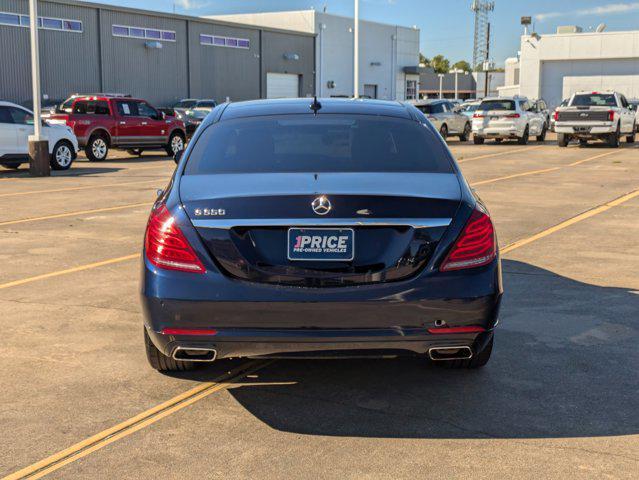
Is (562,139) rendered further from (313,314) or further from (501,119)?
(313,314)

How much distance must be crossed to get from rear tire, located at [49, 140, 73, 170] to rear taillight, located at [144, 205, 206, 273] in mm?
17473

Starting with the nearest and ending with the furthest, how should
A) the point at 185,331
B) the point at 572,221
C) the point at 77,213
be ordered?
1. the point at 185,331
2. the point at 572,221
3. the point at 77,213

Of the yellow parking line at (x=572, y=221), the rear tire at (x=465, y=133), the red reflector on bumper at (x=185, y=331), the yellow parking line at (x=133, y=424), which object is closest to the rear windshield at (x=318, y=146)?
the red reflector on bumper at (x=185, y=331)

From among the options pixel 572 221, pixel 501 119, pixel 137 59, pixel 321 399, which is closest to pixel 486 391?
pixel 321 399

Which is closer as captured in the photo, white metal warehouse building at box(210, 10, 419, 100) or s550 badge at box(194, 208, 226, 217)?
s550 badge at box(194, 208, 226, 217)

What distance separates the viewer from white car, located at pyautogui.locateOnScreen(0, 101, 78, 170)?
19.4m

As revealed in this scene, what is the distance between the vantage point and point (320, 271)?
4016 mm

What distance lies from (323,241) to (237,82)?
47.6 metres

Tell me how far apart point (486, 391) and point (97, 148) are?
70.8 ft

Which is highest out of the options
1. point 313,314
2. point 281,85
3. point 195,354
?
point 281,85

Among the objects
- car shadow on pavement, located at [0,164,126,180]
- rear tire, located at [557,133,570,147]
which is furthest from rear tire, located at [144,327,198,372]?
rear tire, located at [557,133,570,147]

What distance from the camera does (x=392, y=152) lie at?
16.1 ft

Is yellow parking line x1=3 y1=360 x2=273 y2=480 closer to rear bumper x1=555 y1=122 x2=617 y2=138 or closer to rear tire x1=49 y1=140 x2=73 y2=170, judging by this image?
rear tire x1=49 y1=140 x2=73 y2=170

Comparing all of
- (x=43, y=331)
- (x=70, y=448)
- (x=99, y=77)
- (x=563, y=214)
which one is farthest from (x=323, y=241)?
(x=99, y=77)
